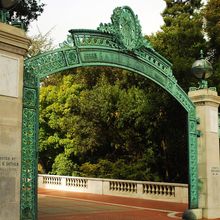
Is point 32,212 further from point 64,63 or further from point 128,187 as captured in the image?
point 128,187

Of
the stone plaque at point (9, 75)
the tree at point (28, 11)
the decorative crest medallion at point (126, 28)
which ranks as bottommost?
the stone plaque at point (9, 75)

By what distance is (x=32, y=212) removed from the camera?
8.05 metres

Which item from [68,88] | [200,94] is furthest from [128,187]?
[68,88]

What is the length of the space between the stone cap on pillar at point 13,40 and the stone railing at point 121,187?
11952 millimetres

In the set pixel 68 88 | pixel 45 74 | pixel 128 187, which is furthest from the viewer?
pixel 68 88

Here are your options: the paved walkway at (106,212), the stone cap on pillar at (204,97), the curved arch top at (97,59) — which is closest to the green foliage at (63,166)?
the paved walkway at (106,212)

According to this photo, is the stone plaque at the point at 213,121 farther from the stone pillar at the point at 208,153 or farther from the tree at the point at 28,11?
the tree at the point at 28,11

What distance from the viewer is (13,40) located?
7.57 m

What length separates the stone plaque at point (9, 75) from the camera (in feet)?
24.3

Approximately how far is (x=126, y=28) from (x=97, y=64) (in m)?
1.51

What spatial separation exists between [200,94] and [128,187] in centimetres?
881

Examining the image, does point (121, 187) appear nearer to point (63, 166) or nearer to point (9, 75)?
point (63, 166)

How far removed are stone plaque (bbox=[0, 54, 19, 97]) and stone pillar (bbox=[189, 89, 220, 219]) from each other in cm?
692

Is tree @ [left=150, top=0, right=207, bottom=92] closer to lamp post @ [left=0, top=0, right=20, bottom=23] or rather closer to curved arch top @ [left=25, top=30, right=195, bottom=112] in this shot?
curved arch top @ [left=25, top=30, right=195, bottom=112]
